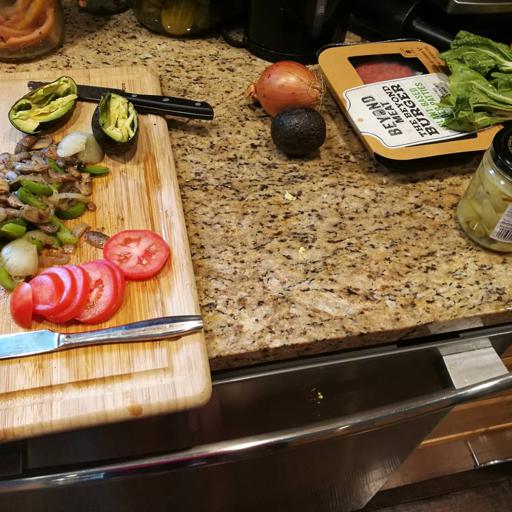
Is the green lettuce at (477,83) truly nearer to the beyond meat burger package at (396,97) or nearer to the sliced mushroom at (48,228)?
the beyond meat burger package at (396,97)

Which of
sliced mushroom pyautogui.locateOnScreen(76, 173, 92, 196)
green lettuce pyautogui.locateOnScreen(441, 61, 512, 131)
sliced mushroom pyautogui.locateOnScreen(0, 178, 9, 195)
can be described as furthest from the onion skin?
sliced mushroom pyautogui.locateOnScreen(0, 178, 9, 195)

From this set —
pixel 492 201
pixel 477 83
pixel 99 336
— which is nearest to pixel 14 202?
pixel 99 336

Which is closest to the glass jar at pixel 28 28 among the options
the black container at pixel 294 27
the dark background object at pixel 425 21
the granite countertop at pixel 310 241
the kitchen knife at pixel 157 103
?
the granite countertop at pixel 310 241

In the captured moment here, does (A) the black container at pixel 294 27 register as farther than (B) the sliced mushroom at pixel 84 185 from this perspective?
Yes

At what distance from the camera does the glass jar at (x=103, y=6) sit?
3.58ft

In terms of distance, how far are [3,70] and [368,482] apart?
111 cm

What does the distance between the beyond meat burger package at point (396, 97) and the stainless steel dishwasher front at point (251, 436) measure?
0.30 metres

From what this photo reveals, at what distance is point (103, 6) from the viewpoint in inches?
43.1

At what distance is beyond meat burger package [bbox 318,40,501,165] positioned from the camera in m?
0.85

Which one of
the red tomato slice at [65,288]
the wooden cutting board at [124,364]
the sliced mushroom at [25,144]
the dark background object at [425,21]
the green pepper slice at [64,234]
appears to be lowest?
the wooden cutting board at [124,364]

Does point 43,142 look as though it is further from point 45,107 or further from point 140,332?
point 140,332

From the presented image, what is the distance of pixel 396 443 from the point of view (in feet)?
3.16

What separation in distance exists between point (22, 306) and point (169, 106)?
41cm

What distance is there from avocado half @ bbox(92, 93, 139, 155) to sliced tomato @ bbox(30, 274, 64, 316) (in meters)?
0.24
